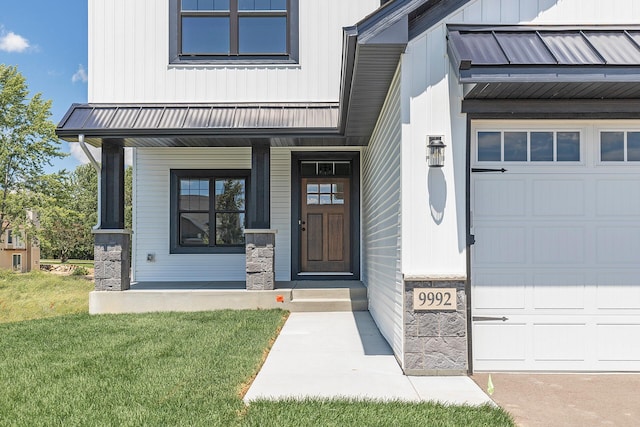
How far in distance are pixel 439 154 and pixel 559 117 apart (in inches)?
49.0

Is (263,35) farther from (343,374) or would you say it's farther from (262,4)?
(343,374)

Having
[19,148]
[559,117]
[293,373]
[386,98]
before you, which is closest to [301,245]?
[386,98]

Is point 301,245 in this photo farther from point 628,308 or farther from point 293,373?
point 628,308

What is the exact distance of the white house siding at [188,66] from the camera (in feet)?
31.8

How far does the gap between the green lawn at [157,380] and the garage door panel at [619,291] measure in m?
1.96

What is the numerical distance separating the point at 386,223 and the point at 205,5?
20.1ft

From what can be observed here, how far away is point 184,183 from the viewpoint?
10281 mm

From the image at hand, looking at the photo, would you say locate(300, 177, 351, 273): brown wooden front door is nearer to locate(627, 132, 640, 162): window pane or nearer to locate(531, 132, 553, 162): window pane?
locate(531, 132, 553, 162): window pane

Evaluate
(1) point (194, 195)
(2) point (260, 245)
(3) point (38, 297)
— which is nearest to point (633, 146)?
(2) point (260, 245)

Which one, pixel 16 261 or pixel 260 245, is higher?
pixel 260 245

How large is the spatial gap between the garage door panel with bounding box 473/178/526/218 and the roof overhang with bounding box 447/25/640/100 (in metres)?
0.82

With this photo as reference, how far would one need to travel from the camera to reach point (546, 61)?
4215 mm

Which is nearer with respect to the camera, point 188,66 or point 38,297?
point 188,66

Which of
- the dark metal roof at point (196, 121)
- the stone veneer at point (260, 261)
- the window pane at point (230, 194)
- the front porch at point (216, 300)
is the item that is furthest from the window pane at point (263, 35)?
the front porch at point (216, 300)
